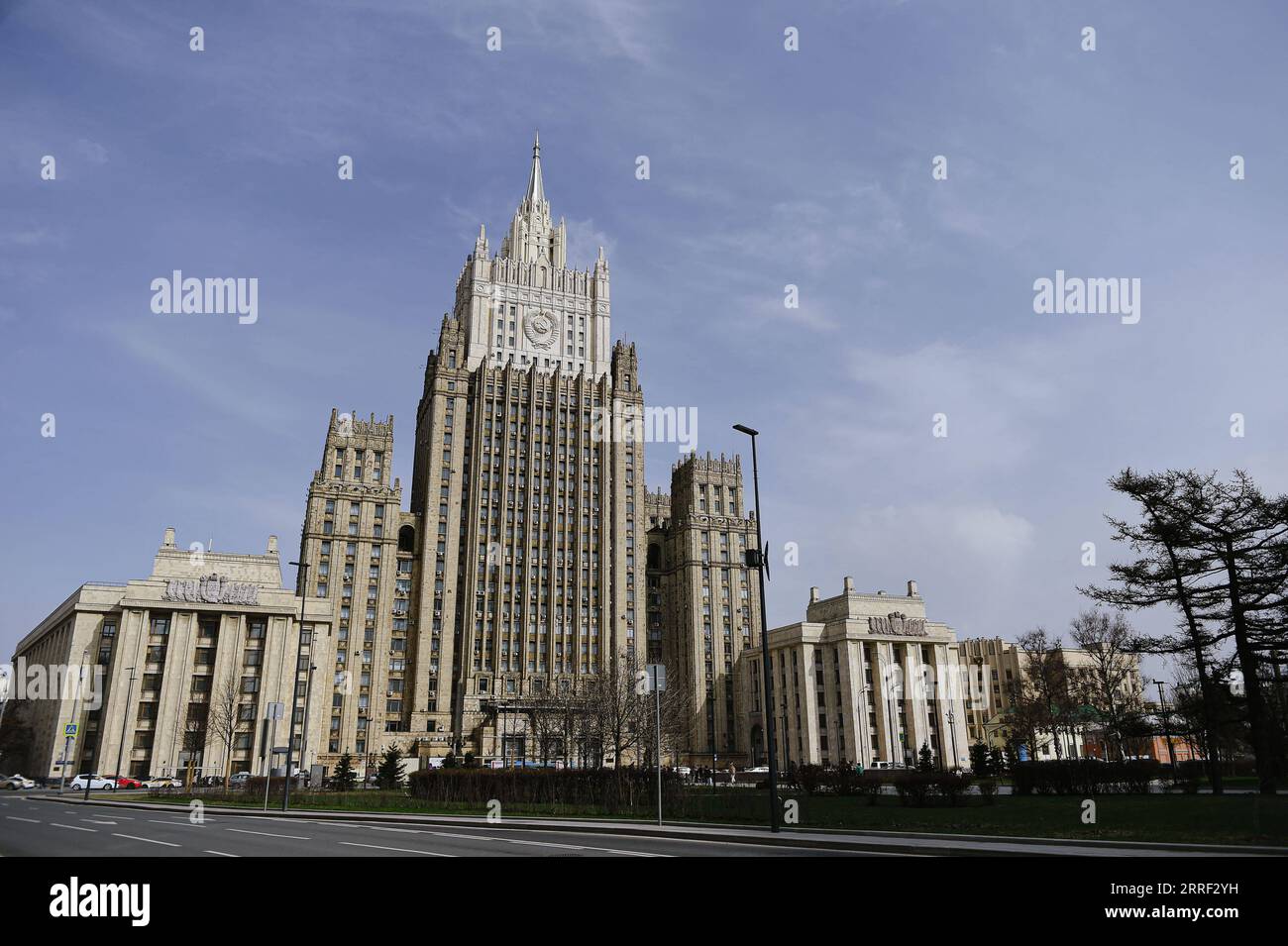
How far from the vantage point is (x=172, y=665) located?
299 feet

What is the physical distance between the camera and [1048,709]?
63.6 m

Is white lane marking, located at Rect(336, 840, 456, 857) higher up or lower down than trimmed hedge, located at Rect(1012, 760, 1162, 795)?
higher up

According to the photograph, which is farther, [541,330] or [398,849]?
[541,330]

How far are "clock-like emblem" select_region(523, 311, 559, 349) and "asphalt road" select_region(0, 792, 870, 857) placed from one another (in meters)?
112

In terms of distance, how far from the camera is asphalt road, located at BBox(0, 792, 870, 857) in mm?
16719

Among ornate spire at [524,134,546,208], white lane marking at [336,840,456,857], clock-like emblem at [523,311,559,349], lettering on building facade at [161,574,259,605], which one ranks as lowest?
white lane marking at [336,840,456,857]

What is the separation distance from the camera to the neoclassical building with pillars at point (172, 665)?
288 ft

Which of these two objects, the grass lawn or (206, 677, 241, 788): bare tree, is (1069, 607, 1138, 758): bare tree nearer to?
the grass lawn

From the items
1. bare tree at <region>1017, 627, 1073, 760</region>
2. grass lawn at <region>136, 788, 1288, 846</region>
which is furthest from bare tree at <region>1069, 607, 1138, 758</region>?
grass lawn at <region>136, 788, 1288, 846</region>

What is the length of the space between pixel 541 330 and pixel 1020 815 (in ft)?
380

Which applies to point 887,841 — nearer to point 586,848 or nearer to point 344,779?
point 586,848

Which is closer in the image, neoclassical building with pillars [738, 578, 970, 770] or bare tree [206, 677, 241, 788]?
bare tree [206, 677, 241, 788]

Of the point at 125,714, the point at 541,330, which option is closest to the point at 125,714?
the point at 125,714

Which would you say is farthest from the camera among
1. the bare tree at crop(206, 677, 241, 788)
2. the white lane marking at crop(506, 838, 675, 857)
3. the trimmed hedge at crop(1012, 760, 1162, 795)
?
the bare tree at crop(206, 677, 241, 788)
